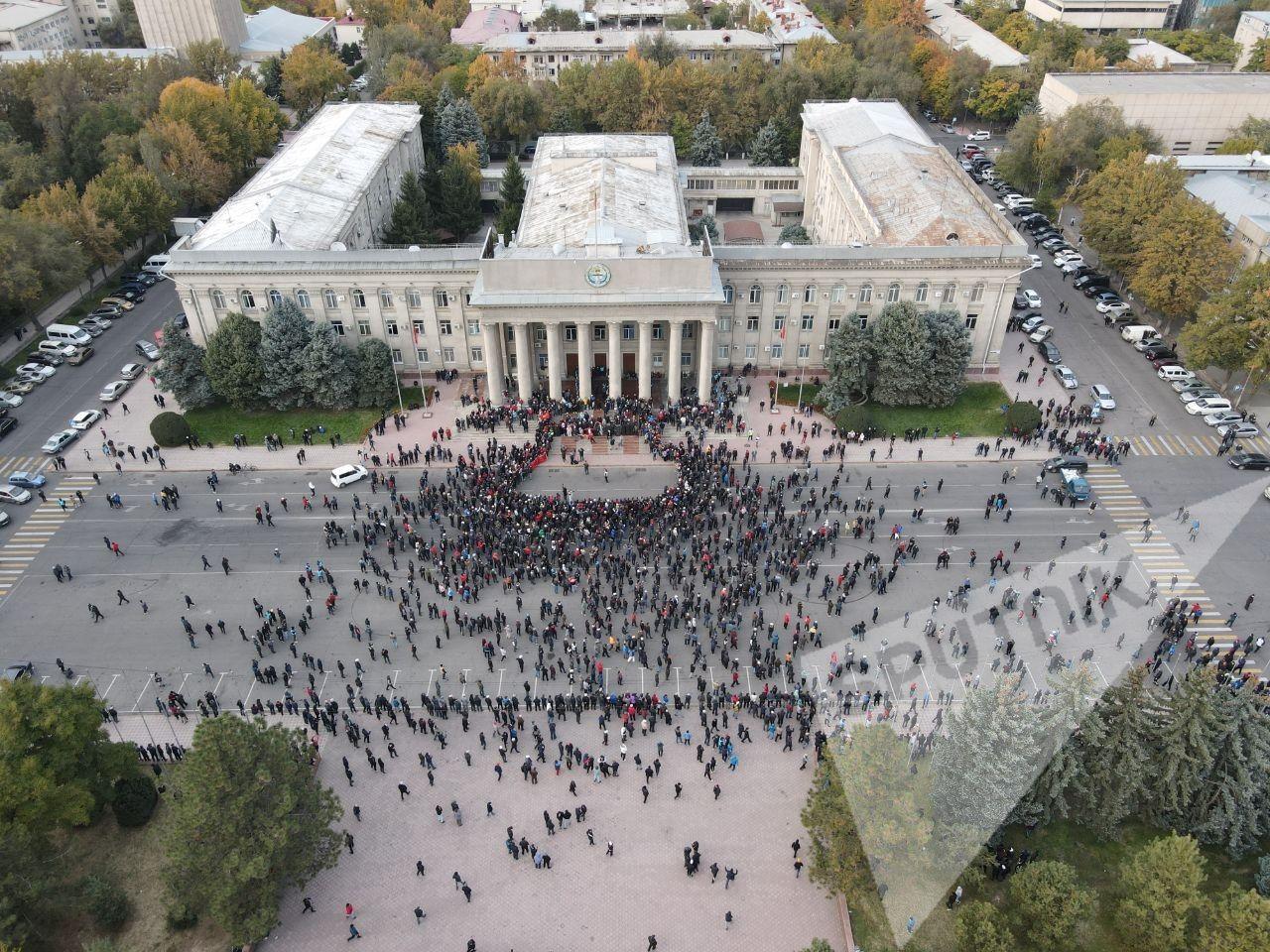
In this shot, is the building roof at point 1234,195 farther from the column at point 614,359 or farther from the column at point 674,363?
the column at point 614,359

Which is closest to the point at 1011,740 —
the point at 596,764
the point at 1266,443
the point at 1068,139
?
the point at 596,764

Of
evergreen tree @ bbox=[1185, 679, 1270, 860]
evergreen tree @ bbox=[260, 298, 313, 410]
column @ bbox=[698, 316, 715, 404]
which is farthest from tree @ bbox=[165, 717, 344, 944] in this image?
column @ bbox=[698, 316, 715, 404]

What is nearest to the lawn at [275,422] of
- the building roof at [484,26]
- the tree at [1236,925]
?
the tree at [1236,925]

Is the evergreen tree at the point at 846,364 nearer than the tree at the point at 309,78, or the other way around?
the evergreen tree at the point at 846,364

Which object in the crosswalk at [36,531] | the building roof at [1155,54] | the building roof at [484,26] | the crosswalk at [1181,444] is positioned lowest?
the crosswalk at [1181,444]

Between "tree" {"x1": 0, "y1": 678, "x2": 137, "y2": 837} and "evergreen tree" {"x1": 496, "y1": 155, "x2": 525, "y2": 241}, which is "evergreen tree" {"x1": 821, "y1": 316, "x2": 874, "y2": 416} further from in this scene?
"tree" {"x1": 0, "y1": 678, "x2": 137, "y2": 837}

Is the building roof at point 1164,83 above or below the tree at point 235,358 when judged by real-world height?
above

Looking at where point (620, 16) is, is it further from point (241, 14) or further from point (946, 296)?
point (946, 296)
